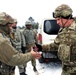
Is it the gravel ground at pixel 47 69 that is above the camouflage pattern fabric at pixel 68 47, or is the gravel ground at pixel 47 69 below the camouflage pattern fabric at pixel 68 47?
below

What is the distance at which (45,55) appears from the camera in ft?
29.8

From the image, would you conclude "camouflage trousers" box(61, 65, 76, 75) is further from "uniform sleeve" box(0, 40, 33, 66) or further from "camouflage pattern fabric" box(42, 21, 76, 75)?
"uniform sleeve" box(0, 40, 33, 66)

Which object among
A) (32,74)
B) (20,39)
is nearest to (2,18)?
(20,39)

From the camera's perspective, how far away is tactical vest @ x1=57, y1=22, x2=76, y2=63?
4.16 m

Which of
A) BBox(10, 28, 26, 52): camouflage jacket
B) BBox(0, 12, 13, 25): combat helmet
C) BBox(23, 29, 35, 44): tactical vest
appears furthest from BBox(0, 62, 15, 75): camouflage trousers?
BBox(23, 29, 35, 44): tactical vest

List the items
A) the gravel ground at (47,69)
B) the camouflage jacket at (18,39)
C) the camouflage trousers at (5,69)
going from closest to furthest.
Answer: the camouflage trousers at (5,69), the camouflage jacket at (18,39), the gravel ground at (47,69)

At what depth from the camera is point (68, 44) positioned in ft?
13.8

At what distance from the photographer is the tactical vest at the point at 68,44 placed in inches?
164

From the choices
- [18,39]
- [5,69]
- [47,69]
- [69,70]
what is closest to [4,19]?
[5,69]

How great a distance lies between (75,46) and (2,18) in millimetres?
1137

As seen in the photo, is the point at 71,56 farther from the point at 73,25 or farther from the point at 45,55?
the point at 45,55

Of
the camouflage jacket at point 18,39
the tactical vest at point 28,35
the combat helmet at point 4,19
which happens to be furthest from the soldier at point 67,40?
the tactical vest at point 28,35

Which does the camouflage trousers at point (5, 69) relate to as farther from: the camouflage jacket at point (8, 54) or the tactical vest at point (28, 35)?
the tactical vest at point (28, 35)

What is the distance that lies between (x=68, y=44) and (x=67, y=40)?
0.06 meters
